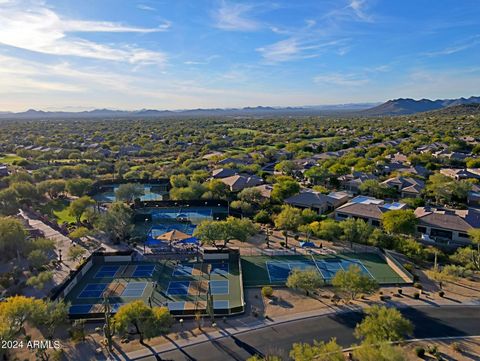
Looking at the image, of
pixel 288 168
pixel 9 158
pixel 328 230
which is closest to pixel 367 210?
pixel 328 230

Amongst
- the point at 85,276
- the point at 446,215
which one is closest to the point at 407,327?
the point at 446,215

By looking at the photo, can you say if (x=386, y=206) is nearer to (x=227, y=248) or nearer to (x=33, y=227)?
(x=227, y=248)

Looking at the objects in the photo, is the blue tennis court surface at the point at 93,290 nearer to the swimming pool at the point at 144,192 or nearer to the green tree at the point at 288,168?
the swimming pool at the point at 144,192

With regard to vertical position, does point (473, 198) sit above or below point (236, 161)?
below

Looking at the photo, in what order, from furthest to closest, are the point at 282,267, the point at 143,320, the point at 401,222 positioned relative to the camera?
1. the point at 401,222
2. the point at 282,267
3. the point at 143,320

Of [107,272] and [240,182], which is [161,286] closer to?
[107,272]

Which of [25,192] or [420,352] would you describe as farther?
[25,192]

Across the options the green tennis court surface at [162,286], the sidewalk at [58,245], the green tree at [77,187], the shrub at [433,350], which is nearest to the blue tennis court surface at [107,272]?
the green tennis court surface at [162,286]
